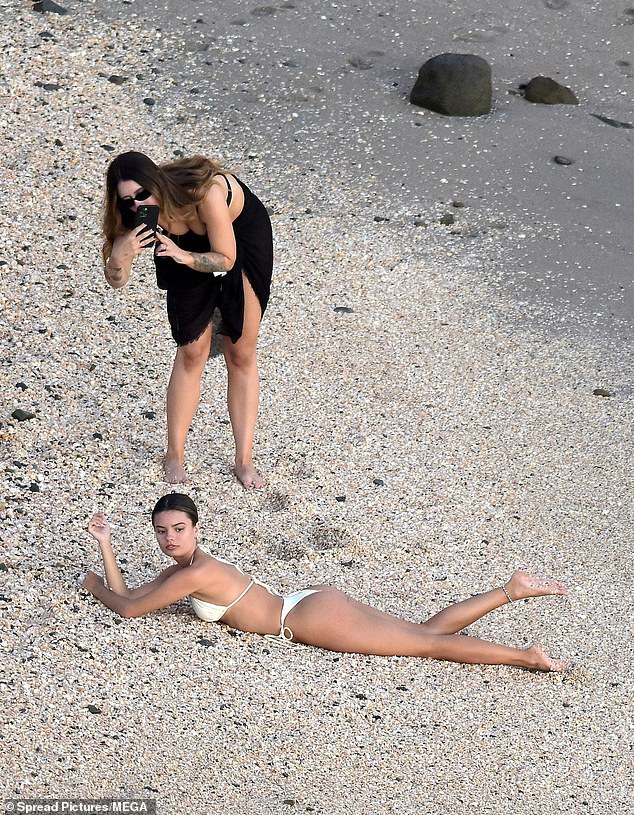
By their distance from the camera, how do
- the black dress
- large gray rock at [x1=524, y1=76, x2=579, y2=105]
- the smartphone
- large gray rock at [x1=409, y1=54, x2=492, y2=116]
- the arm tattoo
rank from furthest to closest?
1. large gray rock at [x1=524, y1=76, x2=579, y2=105]
2. large gray rock at [x1=409, y1=54, x2=492, y2=116]
3. the black dress
4. the arm tattoo
5. the smartphone

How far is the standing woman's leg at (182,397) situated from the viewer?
4645 millimetres

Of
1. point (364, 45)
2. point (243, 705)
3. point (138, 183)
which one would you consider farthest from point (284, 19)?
point (243, 705)

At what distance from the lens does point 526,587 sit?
4250mm

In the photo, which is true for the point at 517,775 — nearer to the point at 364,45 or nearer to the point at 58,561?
the point at 58,561

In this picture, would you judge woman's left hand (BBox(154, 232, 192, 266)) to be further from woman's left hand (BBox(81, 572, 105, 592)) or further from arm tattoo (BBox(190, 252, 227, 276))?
woman's left hand (BBox(81, 572, 105, 592))

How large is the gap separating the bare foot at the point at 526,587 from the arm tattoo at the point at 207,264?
155cm

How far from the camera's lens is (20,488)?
470 cm

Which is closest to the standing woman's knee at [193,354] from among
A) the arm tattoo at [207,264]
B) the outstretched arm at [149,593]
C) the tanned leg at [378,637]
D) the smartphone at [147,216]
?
the arm tattoo at [207,264]

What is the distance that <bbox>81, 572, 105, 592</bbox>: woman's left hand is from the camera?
408 centimetres

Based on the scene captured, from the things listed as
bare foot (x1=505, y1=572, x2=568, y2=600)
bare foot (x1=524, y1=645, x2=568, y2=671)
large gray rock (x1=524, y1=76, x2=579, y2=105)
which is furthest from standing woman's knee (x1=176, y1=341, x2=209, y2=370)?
large gray rock (x1=524, y1=76, x2=579, y2=105)

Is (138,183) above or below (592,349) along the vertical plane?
above

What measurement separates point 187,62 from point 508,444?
13.5ft

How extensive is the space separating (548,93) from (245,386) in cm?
444

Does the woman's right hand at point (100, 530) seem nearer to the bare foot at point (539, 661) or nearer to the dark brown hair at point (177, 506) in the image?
the dark brown hair at point (177, 506)
